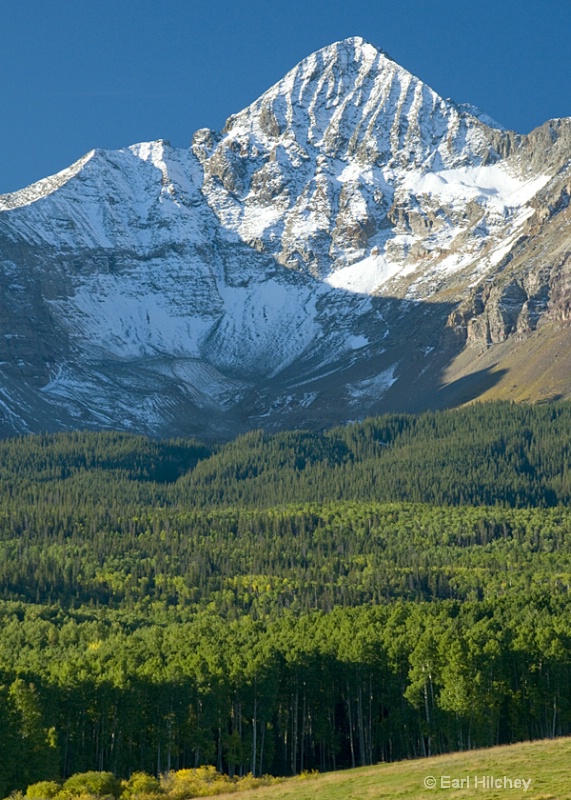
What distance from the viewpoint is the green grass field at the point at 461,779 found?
262 ft

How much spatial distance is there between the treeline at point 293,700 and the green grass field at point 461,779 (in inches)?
876

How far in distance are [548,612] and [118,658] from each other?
2486 inches

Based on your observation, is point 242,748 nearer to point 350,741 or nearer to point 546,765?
point 350,741

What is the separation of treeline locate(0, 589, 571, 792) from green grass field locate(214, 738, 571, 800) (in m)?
22.3

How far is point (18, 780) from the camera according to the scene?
110688mm

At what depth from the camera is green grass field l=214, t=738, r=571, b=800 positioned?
7994cm

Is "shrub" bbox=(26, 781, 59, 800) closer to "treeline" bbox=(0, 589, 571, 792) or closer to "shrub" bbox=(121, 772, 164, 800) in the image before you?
"shrub" bbox=(121, 772, 164, 800)

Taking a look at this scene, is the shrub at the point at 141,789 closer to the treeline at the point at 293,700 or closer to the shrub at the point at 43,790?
the shrub at the point at 43,790

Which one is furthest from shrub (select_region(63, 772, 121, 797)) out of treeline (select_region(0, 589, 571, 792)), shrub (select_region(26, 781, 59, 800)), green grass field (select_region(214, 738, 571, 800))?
green grass field (select_region(214, 738, 571, 800))

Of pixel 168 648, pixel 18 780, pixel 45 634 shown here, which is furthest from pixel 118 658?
pixel 45 634

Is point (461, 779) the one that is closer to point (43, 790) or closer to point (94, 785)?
point (94, 785)

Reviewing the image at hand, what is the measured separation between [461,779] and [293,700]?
172 feet

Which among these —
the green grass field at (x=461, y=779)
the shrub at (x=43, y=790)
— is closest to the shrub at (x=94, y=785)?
the shrub at (x=43, y=790)

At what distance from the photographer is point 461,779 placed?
86.4 m
